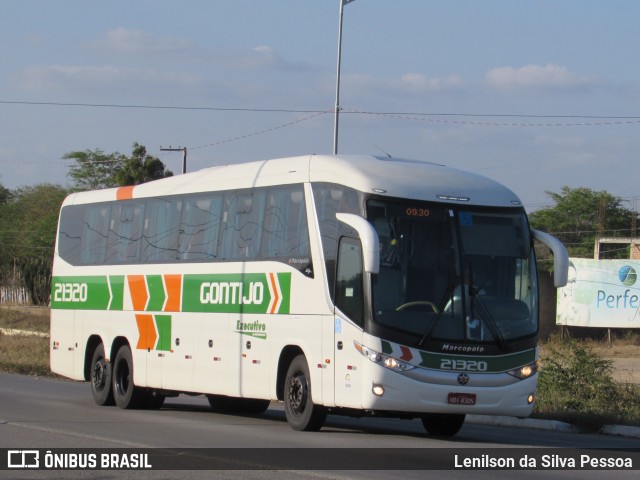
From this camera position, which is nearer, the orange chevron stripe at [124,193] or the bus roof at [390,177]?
the bus roof at [390,177]

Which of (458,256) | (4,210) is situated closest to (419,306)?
(458,256)

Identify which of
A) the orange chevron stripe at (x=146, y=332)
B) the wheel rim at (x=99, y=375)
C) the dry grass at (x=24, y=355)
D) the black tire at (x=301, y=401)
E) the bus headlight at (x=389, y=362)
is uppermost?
the bus headlight at (x=389, y=362)

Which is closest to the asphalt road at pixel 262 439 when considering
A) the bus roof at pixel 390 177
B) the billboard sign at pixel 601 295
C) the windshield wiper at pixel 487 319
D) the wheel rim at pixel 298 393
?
the wheel rim at pixel 298 393

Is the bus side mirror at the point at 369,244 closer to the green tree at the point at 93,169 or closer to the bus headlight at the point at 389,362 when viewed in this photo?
the bus headlight at the point at 389,362

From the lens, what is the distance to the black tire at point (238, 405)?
2023cm

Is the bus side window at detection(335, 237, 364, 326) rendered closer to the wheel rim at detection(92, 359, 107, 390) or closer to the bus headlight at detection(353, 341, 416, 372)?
the bus headlight at detection(353, 341, 416, 372)

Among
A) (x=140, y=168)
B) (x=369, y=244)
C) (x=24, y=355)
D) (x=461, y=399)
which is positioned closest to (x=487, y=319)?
(x=461, y=399)

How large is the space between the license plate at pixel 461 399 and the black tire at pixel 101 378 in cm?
863

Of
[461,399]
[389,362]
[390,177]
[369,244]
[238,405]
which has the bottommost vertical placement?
[238,405]

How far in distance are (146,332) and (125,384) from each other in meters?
1.28

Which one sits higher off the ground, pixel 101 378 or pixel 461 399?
pixel 461 399

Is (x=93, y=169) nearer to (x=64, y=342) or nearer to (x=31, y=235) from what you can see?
(x=31, y=235)

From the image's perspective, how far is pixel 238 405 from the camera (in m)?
20.5

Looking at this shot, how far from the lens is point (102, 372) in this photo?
2145 centimetres
